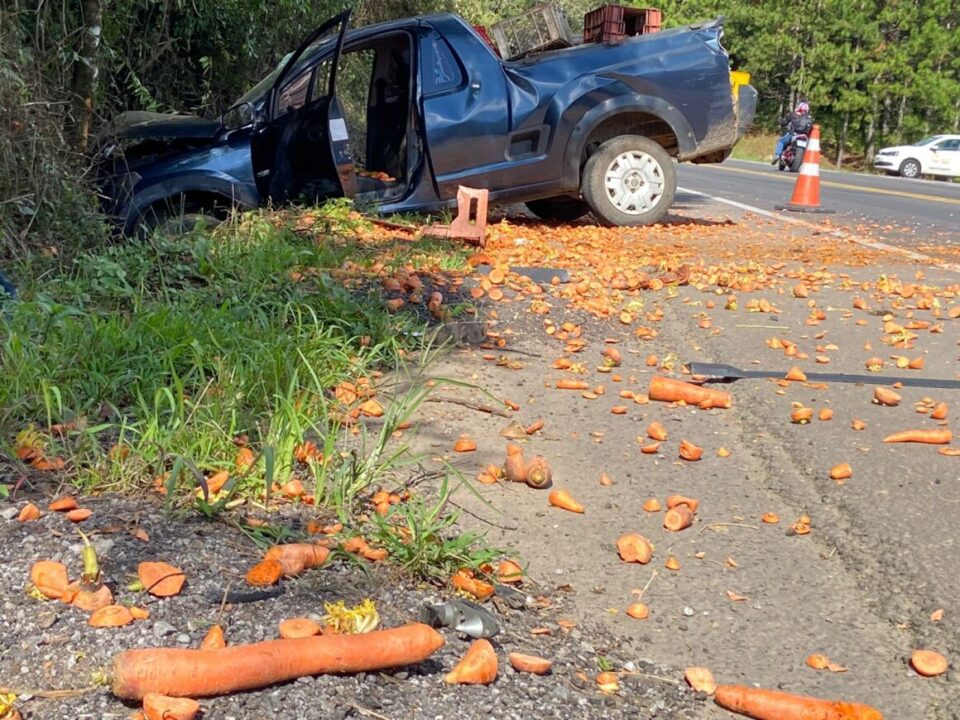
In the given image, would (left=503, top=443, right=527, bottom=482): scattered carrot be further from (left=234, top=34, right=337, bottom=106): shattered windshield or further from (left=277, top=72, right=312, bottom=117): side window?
(left=234, top=34, right=337, bottom=106): shattered windshield

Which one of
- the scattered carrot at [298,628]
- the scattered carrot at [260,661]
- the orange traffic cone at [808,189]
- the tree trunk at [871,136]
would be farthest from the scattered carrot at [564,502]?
the tree trunk at [871,136]

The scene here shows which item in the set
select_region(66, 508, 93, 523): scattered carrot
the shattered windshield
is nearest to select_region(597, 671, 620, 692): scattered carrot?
select_region(66, 508, 93, 523): scattered carrot

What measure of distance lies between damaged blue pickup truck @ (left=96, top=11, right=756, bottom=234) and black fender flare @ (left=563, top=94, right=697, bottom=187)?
0.01 metres

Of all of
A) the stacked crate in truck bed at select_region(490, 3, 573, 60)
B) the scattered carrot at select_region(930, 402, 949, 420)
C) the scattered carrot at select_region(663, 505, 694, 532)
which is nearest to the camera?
the scattered carrot at select_region(663, 505, 694, 532)

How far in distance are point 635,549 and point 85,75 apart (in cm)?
561

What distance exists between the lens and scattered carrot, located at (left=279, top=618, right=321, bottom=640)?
2.26 metres

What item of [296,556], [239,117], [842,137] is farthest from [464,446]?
[842,137]

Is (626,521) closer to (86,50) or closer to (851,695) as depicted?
(851,695)

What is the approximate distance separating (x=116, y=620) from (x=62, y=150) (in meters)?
4.76

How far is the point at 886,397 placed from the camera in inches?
176

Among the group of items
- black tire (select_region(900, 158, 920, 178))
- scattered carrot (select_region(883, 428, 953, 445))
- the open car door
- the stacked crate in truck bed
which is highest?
the stacked crate in truck bed

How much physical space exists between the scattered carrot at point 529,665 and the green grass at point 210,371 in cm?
43

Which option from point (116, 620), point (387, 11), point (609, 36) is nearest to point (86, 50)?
point (609, 36)

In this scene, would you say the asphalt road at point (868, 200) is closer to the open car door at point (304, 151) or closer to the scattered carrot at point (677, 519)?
the open car door at point (304, 151)
